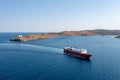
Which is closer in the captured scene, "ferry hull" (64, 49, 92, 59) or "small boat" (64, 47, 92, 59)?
"ferry hull" (64, 49, 92, 59)

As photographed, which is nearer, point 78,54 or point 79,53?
point 79,53

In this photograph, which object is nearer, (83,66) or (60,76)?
(60,76)

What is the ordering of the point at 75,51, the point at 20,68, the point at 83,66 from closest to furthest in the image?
the point at 20,68
the point at 83,66
the point at 75,51

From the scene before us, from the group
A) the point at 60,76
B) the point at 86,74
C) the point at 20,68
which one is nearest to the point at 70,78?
the point at 60,76

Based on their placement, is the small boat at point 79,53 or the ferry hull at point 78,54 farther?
the small boat at point 79,53

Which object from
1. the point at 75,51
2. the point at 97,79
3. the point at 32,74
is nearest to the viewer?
the point at 97,79

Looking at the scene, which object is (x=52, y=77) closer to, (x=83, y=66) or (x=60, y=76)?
(x=60, y=76)

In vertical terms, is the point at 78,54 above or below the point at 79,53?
below

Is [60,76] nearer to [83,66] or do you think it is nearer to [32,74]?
[32,74]

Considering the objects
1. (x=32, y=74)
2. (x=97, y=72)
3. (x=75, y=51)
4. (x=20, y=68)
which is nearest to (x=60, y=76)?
(x=32, y=74)
